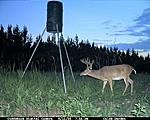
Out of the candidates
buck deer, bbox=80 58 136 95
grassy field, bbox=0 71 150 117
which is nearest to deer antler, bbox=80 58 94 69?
buck deer, bbox=80 58 136 95

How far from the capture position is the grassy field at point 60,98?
9.08 feet

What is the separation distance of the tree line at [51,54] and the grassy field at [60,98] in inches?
6.3

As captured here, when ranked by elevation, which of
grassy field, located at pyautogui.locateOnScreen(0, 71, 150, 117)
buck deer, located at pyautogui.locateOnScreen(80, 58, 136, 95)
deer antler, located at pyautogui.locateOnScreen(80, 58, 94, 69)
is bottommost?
grassy field, located at pyautogui.locateOnScreen(0, 71, 150, 117)

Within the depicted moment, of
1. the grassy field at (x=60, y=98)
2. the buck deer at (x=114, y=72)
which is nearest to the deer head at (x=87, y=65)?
the buck deer at (x=114, y=72)

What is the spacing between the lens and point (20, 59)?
4.02 m

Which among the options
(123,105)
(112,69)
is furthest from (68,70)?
(123,105)

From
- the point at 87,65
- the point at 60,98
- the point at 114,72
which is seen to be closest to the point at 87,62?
the point at 87,65

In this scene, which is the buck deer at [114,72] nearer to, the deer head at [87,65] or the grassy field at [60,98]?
the deer head at [87,65]

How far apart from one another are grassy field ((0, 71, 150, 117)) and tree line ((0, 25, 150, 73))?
161mm

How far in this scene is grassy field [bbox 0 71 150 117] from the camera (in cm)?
277

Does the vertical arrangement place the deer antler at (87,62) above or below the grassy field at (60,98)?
above

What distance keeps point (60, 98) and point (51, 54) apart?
1.13 meters

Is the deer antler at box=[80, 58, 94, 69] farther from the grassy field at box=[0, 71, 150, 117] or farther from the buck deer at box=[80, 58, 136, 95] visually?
the grassy field at box=[0, 71, 150, 117]

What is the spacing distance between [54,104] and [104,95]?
0.69 meters
